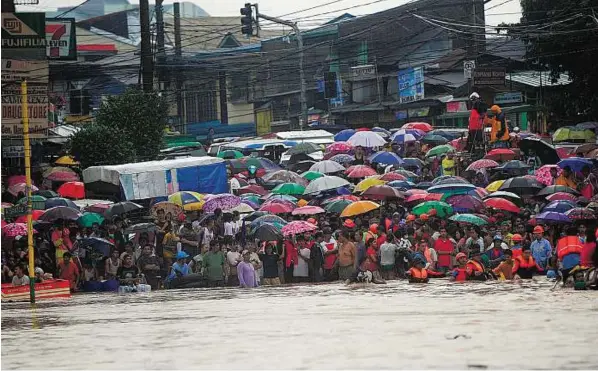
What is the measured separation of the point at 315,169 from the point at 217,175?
3.02 meters

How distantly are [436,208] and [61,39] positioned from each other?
76.1 feet

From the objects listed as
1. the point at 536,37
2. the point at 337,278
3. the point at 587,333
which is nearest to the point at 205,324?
the point at 587,333

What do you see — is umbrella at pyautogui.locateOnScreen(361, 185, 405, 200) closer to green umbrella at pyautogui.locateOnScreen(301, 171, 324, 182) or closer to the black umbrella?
green umbrella at pyautogui.locateOnScreen(301, 171, 324, 182)

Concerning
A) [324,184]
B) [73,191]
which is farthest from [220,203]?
[73,191]

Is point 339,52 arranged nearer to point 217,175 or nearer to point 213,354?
point 217,175

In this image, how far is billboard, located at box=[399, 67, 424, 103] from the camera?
5353cm

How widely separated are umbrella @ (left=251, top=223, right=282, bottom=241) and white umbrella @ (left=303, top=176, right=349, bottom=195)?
524 cm

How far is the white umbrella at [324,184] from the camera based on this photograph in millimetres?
30484

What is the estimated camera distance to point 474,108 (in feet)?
104

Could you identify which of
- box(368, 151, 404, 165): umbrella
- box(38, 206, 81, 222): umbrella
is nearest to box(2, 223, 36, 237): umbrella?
box(38, 206, 81, 222): umbrella

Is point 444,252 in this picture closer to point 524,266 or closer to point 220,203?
point 524,266

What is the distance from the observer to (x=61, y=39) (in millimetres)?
45344

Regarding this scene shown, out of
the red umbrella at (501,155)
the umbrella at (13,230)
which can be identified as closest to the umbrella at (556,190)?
the red umbrella at (501,155)

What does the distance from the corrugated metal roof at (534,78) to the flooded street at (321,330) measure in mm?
25678
